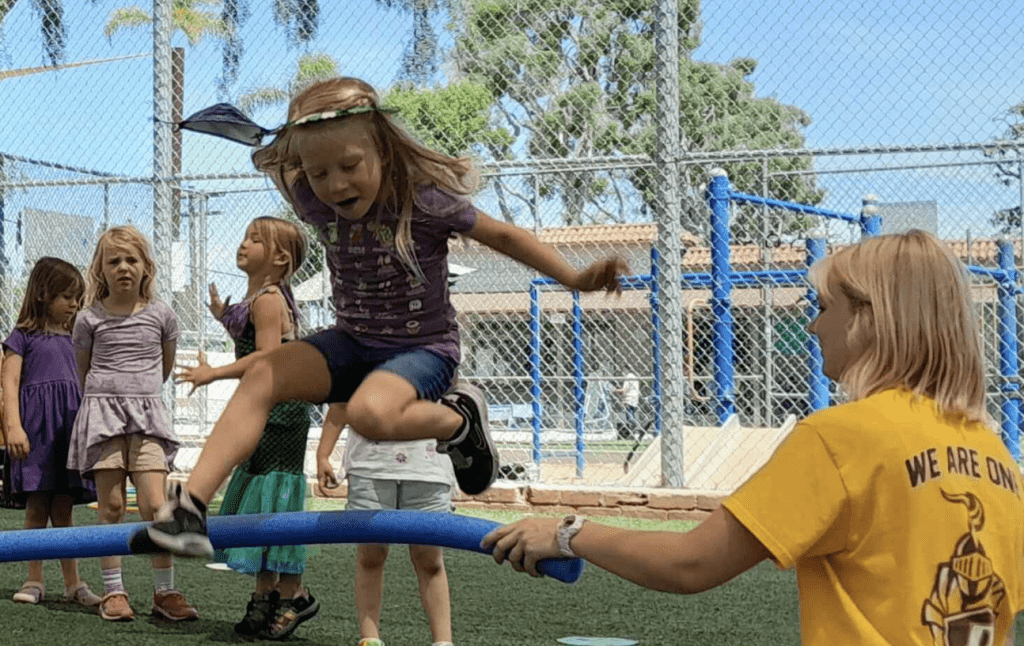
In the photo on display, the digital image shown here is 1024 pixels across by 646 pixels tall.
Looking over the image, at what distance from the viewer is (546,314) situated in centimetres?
1270

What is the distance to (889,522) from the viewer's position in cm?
176

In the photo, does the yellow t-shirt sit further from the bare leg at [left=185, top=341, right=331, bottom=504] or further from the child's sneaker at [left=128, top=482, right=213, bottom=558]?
the bare leg at [left=185, top=341, right=331, bottom=504]

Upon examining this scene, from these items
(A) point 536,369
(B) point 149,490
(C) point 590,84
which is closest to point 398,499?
(B) point 149,490

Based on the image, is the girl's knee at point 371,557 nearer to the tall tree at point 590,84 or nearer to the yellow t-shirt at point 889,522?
the yellow t-shirt at point 889,522

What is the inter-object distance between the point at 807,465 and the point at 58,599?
13.2ft

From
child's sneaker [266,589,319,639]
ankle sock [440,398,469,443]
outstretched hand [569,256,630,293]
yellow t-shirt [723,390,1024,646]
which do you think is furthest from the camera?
child's sneaker [266,589,319,639]

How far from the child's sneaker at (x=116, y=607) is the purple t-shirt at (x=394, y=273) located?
6.95ft

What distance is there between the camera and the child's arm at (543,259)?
281 centimetres

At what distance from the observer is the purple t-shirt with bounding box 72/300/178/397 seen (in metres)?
4.97

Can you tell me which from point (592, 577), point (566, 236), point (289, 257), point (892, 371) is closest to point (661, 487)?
point (592, 577)

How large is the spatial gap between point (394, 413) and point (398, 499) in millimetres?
1472

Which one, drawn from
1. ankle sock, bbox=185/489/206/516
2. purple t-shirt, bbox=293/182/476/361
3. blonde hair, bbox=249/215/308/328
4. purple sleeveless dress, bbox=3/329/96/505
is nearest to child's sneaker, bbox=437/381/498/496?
purple t-shirt, bbox=293/182/476/361

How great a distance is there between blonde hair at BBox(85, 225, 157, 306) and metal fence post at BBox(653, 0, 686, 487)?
2974 millimetres

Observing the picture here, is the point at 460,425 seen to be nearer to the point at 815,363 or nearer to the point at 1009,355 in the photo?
the point at 1009,355
